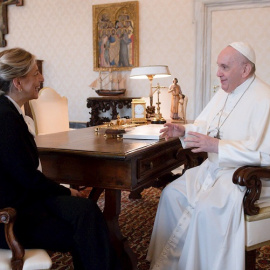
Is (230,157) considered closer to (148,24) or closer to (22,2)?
(148,24)

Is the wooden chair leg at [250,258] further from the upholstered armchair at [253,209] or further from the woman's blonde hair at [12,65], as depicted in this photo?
the woman's blonde hair at [12,65]

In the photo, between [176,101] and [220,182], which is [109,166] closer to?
[220,182]

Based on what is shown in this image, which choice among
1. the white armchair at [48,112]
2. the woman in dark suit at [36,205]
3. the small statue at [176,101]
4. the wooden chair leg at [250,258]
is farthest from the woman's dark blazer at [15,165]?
the white armchair at [48,112]

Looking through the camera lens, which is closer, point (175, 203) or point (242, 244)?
point (242, 244)

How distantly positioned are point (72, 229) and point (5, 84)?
84 centimetres

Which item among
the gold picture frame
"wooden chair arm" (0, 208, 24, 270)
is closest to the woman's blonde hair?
"wooden chair arm" (0, 208, 24, 270)

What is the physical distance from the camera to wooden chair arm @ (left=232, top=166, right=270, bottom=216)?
223cm

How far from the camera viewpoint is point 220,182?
8.11ft

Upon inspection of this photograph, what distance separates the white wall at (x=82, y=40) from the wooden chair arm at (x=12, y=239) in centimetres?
577

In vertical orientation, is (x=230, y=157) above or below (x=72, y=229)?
above

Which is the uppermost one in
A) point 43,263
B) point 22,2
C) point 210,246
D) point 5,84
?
point 22,2

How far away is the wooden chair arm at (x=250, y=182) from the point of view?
7.30ft

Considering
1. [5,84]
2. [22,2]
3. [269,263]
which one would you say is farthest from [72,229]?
[22,2]

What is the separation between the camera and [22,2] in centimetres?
838
